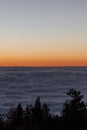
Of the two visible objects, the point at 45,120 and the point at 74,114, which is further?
the point at 74,114

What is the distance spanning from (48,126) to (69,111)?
3.70 feet

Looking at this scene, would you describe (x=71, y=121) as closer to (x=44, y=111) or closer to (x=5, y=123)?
(x=44, y=111)

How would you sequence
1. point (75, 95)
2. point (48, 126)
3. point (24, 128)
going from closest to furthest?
point (24, 128) → point (48, 126) → point (75, 95)

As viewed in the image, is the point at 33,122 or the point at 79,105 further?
the point at 79,105

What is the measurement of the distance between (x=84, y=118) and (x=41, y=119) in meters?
0.97

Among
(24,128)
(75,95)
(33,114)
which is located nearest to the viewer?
(24,128)

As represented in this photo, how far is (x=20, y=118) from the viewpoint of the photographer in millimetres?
9617

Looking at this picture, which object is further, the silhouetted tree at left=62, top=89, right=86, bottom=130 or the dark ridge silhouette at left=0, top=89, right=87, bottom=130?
the silhouetted tree at left=62, top=89, right=86, bottom=130

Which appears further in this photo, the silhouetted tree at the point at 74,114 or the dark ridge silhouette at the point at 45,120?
the silhouetted tree at the point at 74,114

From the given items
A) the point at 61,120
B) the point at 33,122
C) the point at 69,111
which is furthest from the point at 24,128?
the point at 69,111

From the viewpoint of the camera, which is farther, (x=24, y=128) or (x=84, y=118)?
(x=84, y=118)

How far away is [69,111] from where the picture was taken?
9.91 meters

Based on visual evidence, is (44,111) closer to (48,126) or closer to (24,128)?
(48,126)

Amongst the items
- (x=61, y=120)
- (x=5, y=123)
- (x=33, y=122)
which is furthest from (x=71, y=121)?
(x=5, y=123)
